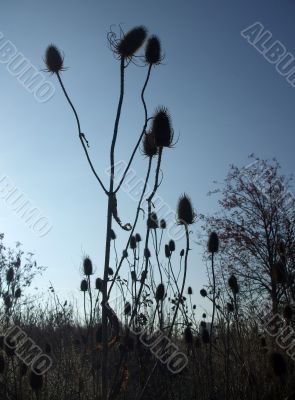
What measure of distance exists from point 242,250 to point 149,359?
19.2 m

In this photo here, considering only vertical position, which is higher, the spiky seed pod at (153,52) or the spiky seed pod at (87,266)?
the spiky seed pod at (153,52)

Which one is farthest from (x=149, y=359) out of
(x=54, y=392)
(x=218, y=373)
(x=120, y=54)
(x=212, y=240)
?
(x=120, y=54)

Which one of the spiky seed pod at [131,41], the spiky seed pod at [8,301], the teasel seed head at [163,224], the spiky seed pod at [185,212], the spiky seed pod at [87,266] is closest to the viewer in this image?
the spiky seed pod at [131,41]

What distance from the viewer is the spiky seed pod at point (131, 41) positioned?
339 cm

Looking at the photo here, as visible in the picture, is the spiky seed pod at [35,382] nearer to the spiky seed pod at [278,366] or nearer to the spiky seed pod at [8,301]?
the spiky seed pod at [278,366]

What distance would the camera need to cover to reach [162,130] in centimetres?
352

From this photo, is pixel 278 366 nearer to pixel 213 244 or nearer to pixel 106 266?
pixel 213 244

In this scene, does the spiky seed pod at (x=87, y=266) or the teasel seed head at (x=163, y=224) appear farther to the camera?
the teasel seed head at (x=163, y=224)

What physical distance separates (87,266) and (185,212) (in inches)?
64.9

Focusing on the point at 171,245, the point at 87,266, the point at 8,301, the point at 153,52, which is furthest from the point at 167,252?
the point at 153,52

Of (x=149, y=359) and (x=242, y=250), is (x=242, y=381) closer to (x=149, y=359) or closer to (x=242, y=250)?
(x=149, y=359)

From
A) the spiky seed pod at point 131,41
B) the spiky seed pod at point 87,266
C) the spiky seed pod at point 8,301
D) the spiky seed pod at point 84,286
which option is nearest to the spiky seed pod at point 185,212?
the spiky seed pod at point 87,266

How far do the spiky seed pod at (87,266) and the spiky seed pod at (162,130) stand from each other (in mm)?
2283

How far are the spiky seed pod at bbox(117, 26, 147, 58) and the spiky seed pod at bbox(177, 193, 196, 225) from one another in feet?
5.88
